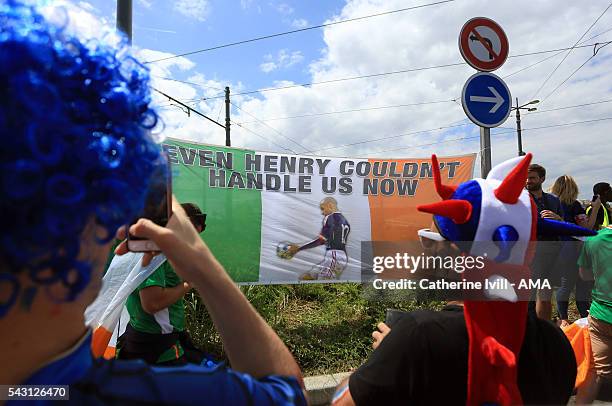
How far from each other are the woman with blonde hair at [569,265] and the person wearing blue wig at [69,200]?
13.7 ft

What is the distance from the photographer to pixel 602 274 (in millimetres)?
2986

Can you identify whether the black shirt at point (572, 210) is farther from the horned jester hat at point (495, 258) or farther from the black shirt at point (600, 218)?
the horned jester hat at point (495, 258)

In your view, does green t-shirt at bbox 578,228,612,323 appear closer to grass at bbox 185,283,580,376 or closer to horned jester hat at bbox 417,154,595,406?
grass at bbox 185,283,580,376

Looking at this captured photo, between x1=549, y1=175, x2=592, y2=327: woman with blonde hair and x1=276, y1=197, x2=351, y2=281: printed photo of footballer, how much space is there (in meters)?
2.52

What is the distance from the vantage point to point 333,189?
552cm

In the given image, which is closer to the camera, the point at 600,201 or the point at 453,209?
the point at 453,209

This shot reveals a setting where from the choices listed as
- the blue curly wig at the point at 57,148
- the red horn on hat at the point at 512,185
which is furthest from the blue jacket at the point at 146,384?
the red horn on hat at the point at 512,185

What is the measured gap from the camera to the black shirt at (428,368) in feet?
3.76

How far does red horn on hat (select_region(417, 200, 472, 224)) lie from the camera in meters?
1.25

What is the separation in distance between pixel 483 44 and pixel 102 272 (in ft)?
14.0

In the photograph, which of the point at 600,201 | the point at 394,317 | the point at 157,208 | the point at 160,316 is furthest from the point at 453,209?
the point at 600,201

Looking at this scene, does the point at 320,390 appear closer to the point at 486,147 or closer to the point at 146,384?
the point at 486,147

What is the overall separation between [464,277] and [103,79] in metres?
1.24

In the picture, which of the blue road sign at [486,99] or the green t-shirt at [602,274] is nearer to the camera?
the green t-shirt at [602,274]
